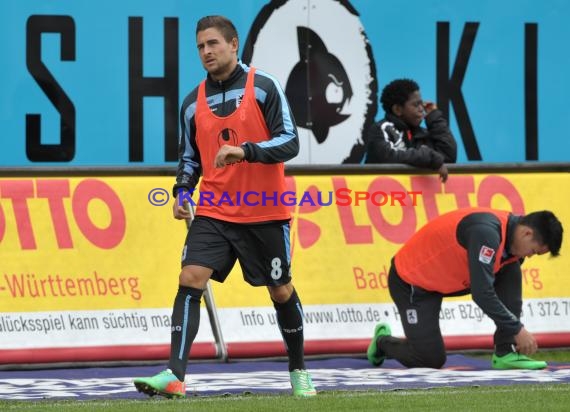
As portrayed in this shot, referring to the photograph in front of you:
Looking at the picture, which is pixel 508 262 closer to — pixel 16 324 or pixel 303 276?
pixel 303 276

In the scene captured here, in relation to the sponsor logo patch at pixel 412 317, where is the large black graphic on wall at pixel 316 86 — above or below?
above

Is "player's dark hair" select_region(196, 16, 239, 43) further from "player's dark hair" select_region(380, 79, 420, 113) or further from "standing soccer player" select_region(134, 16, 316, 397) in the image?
"player's dark hair" select_region(380, 79, 420, 113)

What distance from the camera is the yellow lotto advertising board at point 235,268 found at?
33.7ft

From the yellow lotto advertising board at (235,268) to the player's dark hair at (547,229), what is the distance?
2050 millimetres

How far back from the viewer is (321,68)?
12445mm

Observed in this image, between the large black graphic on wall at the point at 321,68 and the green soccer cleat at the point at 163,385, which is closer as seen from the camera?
the green soccer cleat at the point at 163,385

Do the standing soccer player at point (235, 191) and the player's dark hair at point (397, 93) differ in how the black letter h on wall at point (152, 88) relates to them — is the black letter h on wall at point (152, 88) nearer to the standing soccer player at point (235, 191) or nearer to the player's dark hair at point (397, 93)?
the player's dark hair at point (397, 93)

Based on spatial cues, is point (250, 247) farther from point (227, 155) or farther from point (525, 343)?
point (525, 343)

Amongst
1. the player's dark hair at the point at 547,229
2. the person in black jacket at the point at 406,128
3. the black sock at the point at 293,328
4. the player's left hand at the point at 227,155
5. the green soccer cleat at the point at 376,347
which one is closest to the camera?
the player's left hand at the point at 227,155

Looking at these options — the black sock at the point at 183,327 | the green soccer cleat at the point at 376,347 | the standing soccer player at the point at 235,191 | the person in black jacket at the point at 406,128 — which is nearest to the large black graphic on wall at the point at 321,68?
the person in black jacket at the point at 406,128

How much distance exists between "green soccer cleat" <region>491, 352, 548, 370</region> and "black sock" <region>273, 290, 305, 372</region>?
6.79 ft

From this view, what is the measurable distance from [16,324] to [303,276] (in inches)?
83.9
